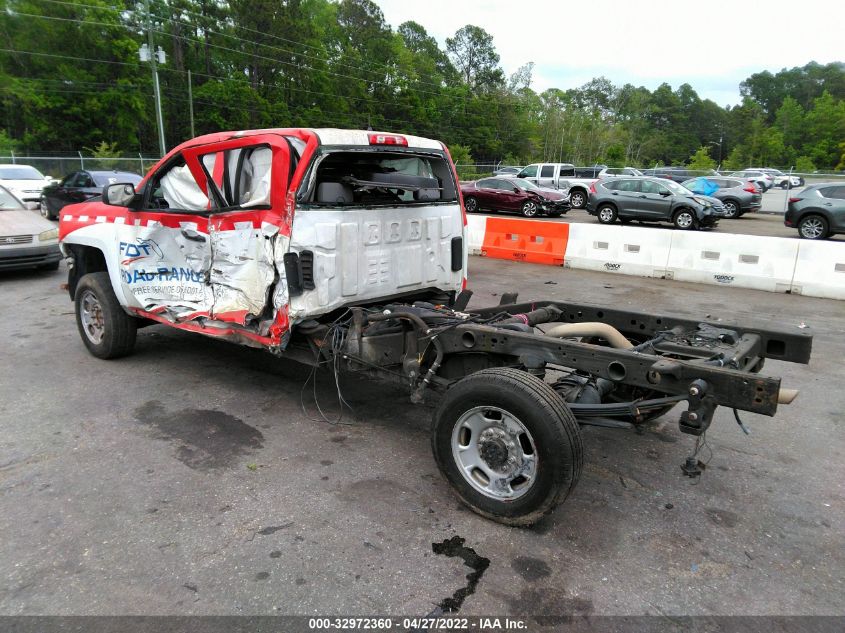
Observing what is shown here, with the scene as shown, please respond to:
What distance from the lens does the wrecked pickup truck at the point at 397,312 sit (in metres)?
3.15

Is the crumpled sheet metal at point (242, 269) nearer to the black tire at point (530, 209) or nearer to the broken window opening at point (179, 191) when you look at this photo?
the broken window opening at point (179, 191)

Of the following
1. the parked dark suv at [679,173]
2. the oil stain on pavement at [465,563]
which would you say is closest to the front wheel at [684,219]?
the parked dark suv at [679,173]

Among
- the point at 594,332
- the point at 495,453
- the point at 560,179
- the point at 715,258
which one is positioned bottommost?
the point at 495,453

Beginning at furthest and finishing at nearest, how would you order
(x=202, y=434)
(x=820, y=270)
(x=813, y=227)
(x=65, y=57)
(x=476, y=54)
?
1. (x=476, y=54)
2. (x=65, y=57)
3. (x=813, y=227)
4. (x=820, y=270)
5. (x=202, y=434)

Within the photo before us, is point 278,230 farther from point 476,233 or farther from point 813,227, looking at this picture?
point 813,227

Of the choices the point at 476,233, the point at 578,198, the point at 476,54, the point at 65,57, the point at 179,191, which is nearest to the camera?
the point at 179,191

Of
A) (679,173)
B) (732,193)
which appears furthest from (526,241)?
(679,173)

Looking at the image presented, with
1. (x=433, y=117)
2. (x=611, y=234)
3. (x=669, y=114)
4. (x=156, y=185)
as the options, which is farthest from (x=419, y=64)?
(x=156, y=185)

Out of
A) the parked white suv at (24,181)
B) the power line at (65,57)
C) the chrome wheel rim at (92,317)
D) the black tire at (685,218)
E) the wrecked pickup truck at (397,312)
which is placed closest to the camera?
the wrecked pickup truck at (397,312)

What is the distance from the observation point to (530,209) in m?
22.0

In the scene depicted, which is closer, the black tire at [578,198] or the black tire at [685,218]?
the black tire at [685,218]

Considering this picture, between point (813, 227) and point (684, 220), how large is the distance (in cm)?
346

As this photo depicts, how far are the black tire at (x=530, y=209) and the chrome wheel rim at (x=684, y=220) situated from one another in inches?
195

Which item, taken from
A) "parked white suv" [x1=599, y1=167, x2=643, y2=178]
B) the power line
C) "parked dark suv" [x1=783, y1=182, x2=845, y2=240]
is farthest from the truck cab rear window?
the power line
